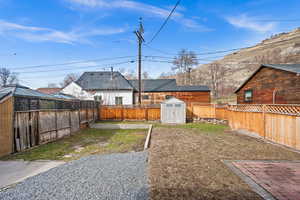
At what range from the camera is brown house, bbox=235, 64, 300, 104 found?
8.21 metres

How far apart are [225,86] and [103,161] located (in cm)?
4744

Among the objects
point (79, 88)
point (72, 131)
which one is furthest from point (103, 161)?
point (79, 88)

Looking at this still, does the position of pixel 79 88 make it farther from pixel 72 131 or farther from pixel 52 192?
pixel 52 192

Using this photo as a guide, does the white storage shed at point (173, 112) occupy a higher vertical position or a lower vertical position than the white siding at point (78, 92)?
lower

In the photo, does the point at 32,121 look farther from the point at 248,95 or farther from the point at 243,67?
the point at 243,67

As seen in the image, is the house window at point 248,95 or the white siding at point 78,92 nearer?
the house window at point 248,95

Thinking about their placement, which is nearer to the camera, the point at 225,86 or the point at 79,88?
the point at 79,88

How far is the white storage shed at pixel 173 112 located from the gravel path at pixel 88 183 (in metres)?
8.64

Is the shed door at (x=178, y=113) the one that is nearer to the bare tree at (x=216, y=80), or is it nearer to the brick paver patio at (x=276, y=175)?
the brick paver patio at (x=276, y=175)

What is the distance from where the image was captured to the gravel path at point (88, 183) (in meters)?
2.57

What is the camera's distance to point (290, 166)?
3.73m

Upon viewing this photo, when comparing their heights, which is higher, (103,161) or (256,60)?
(256,60)

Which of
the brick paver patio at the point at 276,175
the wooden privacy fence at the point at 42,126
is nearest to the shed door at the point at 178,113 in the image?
the wooden privacy fence at the point at 42,126

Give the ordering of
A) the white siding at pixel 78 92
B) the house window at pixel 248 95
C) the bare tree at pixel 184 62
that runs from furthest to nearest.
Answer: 1. the bare tree at pixel 184 62
2. the white siding at pixel 78 92
3. the house window at pixel 248 95
